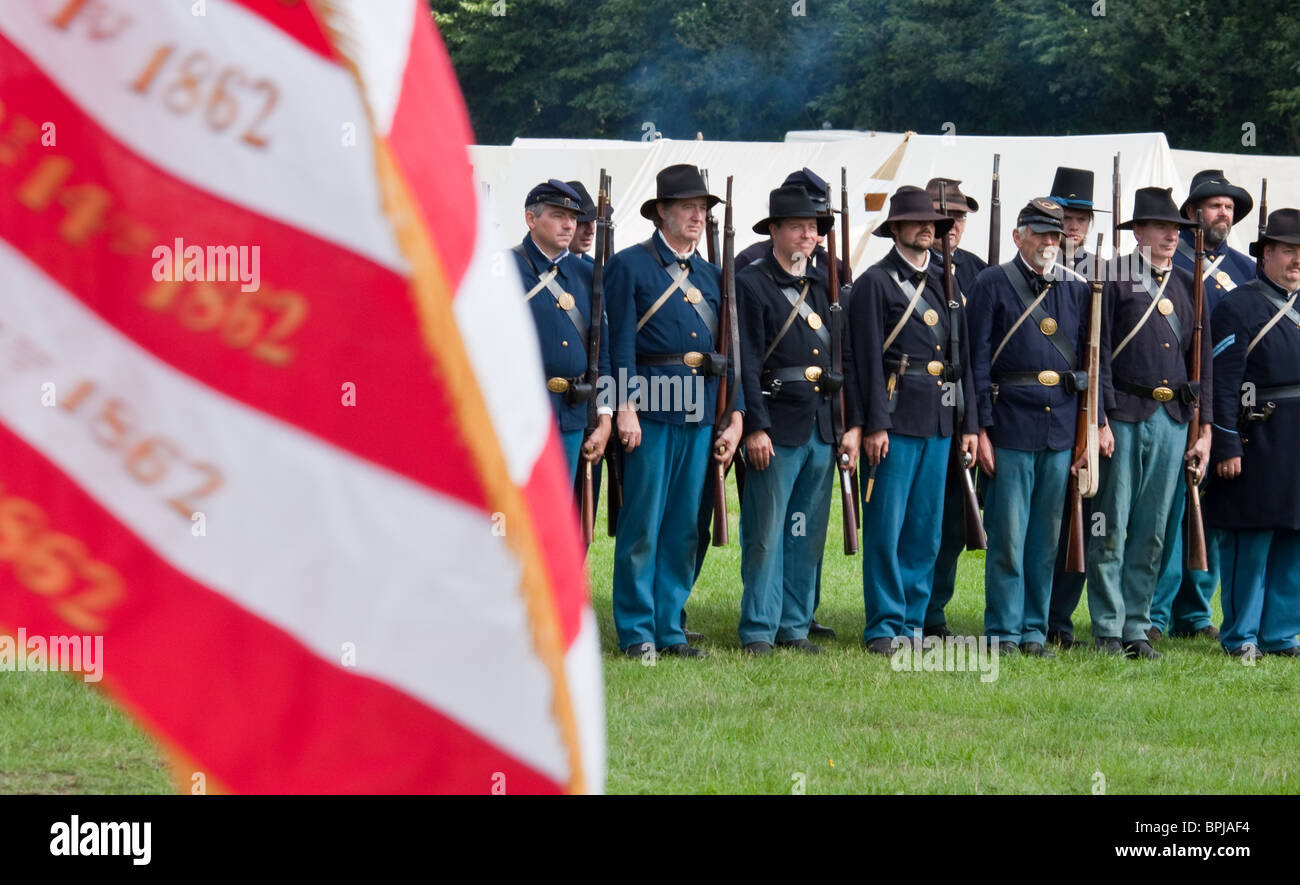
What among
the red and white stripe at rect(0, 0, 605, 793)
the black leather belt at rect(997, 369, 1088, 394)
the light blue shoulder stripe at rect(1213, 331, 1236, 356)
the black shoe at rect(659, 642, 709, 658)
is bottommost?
the black shoe at rect(659, 642, 709, 658)

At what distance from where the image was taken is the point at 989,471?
823cm

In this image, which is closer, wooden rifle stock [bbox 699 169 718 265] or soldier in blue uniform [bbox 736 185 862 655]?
soldier in blue uniform [bbox 736 185 862 655]

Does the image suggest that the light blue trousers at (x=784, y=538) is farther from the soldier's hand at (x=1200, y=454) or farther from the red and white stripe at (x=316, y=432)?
the red and white stripe at (x=316, y=432)

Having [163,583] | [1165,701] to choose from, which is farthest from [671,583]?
[163,583]

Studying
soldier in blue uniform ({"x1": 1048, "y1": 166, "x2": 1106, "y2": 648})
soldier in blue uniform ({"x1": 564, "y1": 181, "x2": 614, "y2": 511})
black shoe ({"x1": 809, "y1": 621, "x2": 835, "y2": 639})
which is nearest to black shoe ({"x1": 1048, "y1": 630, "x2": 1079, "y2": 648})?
soldier in blue uniform ({"x1": 1048, "y1": 166, "x2": 1106, "y2": 648})

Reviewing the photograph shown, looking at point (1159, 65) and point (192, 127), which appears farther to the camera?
point (1159, 65)

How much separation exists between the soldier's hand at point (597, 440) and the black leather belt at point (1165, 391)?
8.37 ft

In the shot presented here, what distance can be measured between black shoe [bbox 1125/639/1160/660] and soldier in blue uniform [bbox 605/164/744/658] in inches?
82.1

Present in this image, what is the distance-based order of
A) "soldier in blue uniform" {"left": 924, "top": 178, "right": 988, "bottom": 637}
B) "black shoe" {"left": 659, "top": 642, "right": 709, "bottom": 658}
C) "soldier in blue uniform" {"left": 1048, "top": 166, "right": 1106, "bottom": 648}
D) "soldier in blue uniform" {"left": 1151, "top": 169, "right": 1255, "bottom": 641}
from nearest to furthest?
"black shoe" {"left": 659, "top": 642, "right": 709, "bottom": 658} → "soldier in blue uniform" {"left": 1048, "top": 166, "right": 1106, "bottom": 648} → "soldier in blue uniform" {"left": 924, "top": 178, "right": 988, "bottom": 637} → "soldier in blue uniform" {"left": 1151, "top": 169, "right": 1255, "bottom": 641}

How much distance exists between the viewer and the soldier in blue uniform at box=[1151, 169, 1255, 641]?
883 centimetres

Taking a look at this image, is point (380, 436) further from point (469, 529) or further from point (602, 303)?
point (602, 303)

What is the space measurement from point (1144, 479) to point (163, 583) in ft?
24.6

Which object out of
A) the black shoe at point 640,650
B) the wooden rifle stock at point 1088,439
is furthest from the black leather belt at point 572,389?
the wooden rifle stock at point 1088,439

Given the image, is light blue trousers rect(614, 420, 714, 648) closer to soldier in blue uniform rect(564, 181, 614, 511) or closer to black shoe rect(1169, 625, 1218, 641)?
soldier in blue uniform rect(564, 181, 614, 511)
